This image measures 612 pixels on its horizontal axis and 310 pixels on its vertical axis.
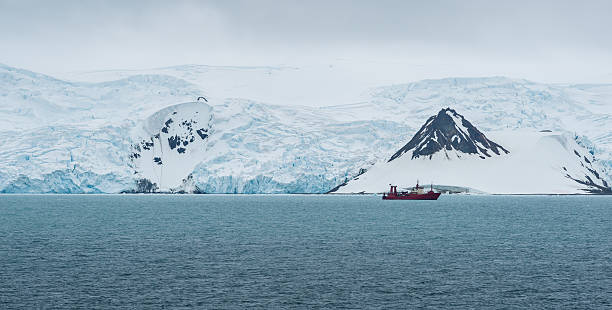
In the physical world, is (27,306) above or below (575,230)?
below

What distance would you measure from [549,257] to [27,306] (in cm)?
4095

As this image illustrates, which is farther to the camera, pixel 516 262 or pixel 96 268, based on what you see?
pixel 516 262

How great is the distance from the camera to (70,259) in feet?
182

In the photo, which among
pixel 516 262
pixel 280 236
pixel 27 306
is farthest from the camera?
pixel 280 236

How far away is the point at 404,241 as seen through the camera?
234 ft

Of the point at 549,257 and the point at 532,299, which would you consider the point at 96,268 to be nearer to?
the point at 532,299

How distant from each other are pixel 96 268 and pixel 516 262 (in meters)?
32.2

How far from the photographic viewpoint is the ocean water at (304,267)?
1572 inches

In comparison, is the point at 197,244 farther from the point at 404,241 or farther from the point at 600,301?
the point at 600,301

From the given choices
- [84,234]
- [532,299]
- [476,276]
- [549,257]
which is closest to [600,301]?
[532,299]

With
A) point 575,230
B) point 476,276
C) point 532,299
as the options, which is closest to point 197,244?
point 476,276

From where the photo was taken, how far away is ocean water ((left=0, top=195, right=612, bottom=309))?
39938mm

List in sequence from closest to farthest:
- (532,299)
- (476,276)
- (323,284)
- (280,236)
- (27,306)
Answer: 1. (27,306)
2. (532,299)
3. (323,284)
4. (476,276)
5. (280,236)

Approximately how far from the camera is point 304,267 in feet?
170
